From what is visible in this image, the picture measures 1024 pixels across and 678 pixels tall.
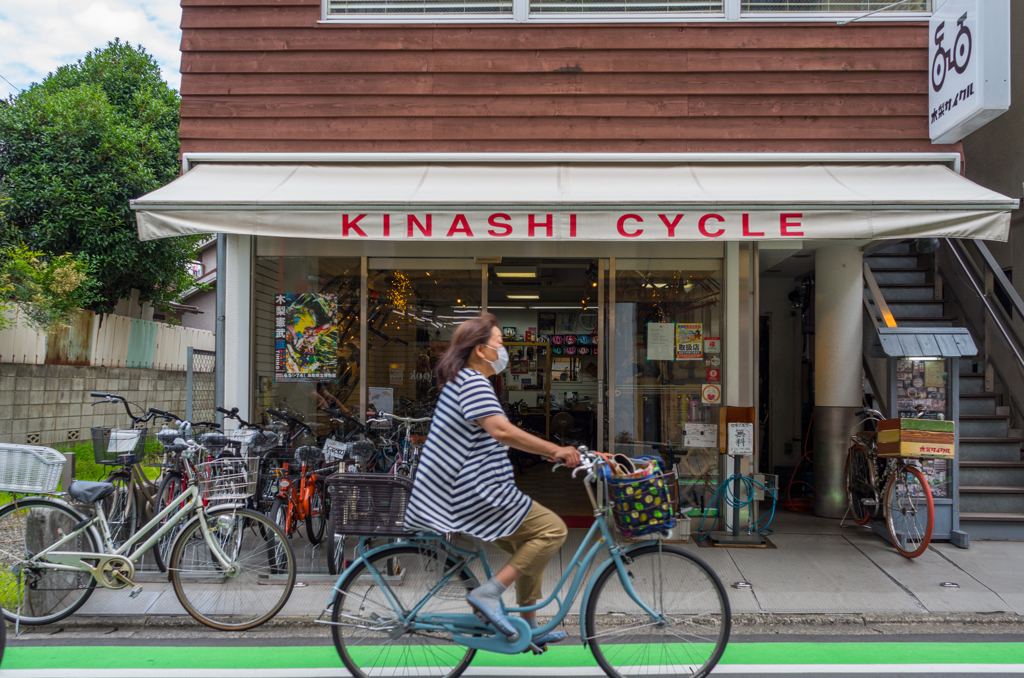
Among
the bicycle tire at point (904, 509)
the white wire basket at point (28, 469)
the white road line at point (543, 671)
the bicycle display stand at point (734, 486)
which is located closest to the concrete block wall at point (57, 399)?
the white wire basket at point (28, 469)

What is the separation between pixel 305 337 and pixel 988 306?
7.58 metres

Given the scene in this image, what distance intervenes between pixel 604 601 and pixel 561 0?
618 centimetres

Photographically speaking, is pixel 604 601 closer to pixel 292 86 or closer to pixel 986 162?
pixel 292 86

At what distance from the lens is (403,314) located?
7.82 m

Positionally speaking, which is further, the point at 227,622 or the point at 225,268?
the point at 225,268

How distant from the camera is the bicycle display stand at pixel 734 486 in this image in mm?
6506

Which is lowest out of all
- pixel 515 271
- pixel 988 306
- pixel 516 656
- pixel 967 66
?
pixel 516 656

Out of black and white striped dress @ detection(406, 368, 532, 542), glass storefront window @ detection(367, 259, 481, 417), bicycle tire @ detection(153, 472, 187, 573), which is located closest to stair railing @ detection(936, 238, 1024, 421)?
glass storefront window @ detection(367, 259, 481, 417)

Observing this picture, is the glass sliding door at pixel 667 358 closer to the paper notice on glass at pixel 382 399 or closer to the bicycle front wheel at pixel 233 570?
the paper notice on glass at pixel 382 399

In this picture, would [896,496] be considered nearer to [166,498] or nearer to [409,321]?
[409,321]

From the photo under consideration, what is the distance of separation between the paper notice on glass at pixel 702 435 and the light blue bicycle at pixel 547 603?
3.80 meters

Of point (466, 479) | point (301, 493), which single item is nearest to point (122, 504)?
point (301, 493)

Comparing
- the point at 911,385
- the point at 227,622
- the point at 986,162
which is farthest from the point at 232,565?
the point at 986,162

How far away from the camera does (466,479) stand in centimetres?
333
